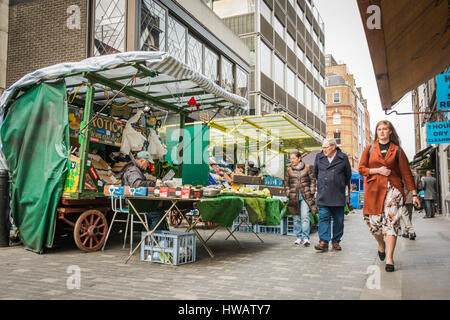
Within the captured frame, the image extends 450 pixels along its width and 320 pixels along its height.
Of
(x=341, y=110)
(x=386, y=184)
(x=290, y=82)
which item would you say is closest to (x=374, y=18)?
(x=386, y=184)

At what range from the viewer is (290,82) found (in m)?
29.3

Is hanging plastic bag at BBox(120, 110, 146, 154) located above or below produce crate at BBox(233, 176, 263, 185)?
above

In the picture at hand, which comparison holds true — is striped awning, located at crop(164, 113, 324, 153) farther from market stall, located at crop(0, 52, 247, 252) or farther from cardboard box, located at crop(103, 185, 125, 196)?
cardboard box, located at crop(103, 185, 125, 196)

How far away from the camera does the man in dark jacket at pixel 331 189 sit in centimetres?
692

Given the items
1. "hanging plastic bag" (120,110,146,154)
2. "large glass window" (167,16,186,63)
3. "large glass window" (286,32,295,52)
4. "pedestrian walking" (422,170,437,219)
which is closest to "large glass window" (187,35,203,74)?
"large glass window" (167,16,186,63)

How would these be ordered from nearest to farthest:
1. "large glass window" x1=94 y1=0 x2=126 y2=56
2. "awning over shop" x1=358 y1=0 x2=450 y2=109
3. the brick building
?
"awning over shop" x1=358 y1=0 x2=450 y2=109, "large glass window" x1=94 y1=0 x2=126 y2=56, the brick building

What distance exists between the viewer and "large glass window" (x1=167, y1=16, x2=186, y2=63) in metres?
13.8

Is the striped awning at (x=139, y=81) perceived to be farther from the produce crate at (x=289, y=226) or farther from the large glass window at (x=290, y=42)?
the large glass window at (x=290, y=42)

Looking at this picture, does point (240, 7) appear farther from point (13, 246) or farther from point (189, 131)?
point (13, 246)

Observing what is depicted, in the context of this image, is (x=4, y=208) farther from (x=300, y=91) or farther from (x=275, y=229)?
(x=300, y=91)

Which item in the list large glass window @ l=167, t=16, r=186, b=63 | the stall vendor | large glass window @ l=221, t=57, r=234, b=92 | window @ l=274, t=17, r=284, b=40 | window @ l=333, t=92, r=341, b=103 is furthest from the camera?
window @ l=333, t=92, r=341, b=103

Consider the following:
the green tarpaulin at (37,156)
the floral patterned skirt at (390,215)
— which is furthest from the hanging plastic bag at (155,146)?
the floral patterned skirt at (390,215)

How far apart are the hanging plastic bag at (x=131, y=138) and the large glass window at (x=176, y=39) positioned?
5.43m

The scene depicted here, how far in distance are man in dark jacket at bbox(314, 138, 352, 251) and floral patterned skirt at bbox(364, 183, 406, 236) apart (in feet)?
5.33
